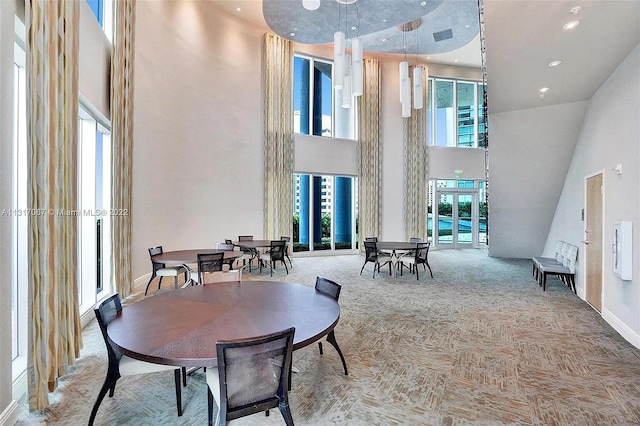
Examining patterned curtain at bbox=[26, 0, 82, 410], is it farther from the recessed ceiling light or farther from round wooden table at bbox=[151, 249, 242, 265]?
the recessed ceiling light

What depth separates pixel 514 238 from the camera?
354 inches

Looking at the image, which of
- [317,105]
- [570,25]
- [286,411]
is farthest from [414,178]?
[286,411]

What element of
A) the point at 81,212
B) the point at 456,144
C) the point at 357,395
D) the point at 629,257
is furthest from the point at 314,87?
the point at 357,395

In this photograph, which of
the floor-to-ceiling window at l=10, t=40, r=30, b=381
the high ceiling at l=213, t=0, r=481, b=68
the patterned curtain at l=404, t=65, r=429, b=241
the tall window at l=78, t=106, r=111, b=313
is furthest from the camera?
the patterned curtain at l=404, t=65, r=429, b=241

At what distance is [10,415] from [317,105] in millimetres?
9981

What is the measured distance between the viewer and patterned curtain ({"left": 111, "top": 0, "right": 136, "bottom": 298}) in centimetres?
488

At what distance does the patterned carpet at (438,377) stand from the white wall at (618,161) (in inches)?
13.4

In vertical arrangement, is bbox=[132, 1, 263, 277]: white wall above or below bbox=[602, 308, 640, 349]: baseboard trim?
above

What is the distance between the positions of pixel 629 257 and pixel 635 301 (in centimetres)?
50

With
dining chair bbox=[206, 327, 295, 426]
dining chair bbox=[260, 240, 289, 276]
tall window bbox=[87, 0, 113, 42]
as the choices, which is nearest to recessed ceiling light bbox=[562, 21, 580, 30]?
Result: dining chair bbox=[206, 327, 295, 426]

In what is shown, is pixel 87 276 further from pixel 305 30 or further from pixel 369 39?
pixel 369 39

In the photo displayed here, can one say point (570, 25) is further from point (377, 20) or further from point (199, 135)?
point (199, 135)

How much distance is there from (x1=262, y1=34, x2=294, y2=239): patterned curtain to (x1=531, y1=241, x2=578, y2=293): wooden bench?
6.17 metres

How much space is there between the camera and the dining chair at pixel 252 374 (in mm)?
1635
